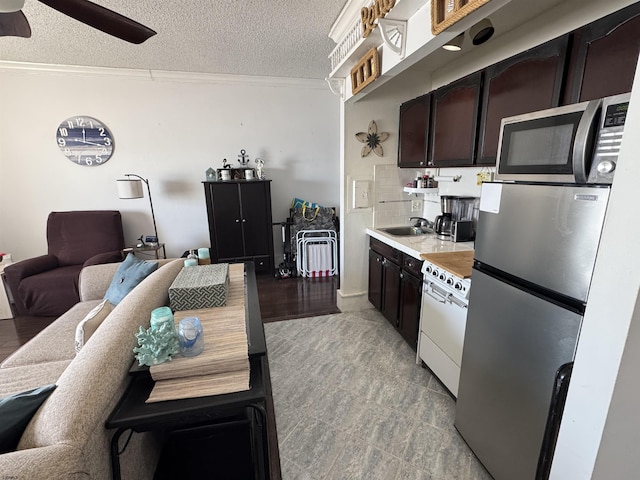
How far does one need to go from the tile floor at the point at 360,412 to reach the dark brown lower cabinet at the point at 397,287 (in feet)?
0.72

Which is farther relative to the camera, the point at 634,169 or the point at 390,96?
the point at 390,96

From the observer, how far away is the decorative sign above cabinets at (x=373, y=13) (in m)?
1.59

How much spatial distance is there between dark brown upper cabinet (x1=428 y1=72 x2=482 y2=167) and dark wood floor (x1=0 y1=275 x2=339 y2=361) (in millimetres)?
1863

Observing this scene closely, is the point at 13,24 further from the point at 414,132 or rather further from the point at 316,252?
the point at 316,252

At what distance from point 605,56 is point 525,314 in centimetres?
112

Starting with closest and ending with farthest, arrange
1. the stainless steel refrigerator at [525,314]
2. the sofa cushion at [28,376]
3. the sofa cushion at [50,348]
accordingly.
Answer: the stainless steel refrigerator at [525,314] < the sofa cushion at [28,376] < the sofa cushion at [50,348]

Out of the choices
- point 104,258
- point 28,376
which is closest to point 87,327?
point 28,376

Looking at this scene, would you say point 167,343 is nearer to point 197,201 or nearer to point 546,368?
point 546,368

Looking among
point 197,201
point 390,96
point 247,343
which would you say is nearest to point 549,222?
point 247,343

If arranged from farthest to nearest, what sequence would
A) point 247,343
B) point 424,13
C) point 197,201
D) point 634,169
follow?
point 197,201 < point 424,13 < point 247,343 < point 634,169

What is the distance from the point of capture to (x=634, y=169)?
75cm

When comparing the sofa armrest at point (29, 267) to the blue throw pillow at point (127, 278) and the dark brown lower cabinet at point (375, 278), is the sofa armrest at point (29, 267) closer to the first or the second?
the blue throw pillow at point (127, 278)

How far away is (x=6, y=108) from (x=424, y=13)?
15.0 ft

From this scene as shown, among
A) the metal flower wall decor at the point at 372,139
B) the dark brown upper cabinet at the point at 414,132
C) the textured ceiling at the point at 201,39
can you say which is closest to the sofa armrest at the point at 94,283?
the textured ceiling at the point at 201,39
